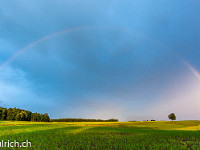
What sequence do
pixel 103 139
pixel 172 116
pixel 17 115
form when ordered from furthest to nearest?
pixel 17 115 < pixel 172 116 < pixel 103 139

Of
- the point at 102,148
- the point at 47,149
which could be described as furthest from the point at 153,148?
the point at 47,149

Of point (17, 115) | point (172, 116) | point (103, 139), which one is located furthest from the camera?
point (17, 115)

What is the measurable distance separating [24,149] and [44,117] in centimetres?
15105

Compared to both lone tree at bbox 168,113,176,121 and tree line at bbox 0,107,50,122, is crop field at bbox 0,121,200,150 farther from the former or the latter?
tree line at bbox 0,107,50,122

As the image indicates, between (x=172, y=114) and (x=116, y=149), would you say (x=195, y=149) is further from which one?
(x=172, y=114)

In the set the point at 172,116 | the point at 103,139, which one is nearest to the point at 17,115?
the point at 172,116

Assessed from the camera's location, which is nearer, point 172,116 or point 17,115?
point 172,116

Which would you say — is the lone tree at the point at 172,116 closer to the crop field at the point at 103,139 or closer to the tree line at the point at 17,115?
the crop field at the point at 103,139

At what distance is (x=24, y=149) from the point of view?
56.6ft

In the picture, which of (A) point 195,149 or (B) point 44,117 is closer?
(A) point 195,149

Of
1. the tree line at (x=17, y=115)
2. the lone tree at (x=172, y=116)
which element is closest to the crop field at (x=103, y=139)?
the lone tree at (x=172, y=116)

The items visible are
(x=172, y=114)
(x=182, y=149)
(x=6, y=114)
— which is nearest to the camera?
(x=182, y=149)

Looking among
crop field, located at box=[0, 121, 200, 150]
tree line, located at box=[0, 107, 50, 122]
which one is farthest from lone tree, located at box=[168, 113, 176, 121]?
tree line, located at box=[0, 107, 50, 122]

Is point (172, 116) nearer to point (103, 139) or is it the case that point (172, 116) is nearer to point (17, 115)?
point (103, 139)
